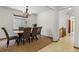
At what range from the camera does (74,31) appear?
170 cm

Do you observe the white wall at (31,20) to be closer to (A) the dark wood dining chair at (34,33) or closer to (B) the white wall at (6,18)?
(A) the dark wood dining chair at (34,33)

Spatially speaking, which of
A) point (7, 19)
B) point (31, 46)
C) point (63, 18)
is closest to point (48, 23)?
point (63, 18)

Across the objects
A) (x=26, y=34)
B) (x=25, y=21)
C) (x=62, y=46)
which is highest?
(x=25, y=21)

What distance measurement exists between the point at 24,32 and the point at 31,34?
154 millimetres

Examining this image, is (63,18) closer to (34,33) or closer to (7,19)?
(34,33)

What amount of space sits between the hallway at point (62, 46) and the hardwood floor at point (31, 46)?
3.7 inches

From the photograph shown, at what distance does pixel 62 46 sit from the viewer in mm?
1712

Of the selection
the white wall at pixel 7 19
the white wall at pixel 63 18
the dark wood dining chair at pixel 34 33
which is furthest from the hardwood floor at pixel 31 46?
the white wall at pixel 63 18

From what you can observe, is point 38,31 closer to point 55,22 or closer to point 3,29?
point 55,22

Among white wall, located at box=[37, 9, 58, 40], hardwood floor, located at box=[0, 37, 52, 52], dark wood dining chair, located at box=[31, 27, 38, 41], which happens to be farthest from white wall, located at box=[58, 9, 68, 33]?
dark wood dining chair, located at box=[31, 27, 38, 41]

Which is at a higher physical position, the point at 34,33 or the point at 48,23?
the point at 48,23

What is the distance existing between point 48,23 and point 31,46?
599 millimetres
